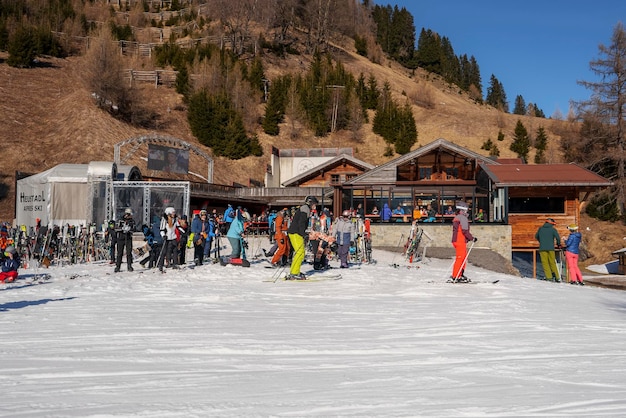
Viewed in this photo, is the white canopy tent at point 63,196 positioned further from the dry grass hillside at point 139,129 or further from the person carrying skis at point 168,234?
the dry grass hillside at point 139,129

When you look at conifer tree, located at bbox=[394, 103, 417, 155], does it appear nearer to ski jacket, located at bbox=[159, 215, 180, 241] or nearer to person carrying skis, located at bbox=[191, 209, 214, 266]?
person carrying skis, located at bbox=[191, 209, 214, 266]

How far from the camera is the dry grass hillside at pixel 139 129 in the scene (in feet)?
160

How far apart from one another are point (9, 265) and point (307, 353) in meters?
9.28

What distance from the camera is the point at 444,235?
25.3 metres

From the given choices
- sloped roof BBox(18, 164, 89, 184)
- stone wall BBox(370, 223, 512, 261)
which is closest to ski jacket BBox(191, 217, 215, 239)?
stone wall BBox(370, 223, 512, 261)

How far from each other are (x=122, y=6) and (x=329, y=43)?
118ft

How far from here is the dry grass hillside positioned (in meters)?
48.7

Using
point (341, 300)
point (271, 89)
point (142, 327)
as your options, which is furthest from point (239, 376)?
point (271, 89)

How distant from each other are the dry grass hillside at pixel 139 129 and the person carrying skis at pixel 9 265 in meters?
28.2

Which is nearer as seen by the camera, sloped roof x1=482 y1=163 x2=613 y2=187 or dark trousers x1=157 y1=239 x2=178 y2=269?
dark trousers x1=157 y1=239 x2=178 y2=269

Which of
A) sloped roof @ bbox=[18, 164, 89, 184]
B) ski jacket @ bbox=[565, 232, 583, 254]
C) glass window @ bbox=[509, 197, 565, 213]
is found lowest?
ski jacket @ bbox=[565, 232, 583, 254]

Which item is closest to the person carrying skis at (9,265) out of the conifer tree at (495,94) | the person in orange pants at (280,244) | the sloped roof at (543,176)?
the person in orange pants at (280,244)

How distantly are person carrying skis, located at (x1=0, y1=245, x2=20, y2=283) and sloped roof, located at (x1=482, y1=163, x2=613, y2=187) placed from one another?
1899 centimetres

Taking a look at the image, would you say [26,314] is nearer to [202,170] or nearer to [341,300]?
[341,300]
